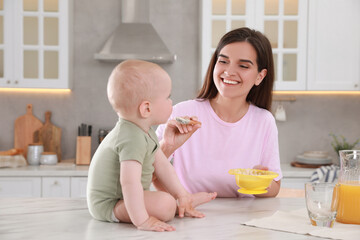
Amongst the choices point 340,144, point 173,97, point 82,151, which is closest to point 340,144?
point 340,144

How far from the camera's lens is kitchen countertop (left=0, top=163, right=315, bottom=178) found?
3.43 metres

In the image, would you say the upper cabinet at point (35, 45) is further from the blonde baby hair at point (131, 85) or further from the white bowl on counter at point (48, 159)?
the blonde baby hair at point (131, 85)

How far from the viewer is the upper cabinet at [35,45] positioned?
371cm

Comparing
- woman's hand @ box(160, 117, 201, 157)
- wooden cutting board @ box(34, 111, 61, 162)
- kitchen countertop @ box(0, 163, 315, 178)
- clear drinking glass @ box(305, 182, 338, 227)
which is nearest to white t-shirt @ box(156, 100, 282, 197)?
woman's hand @ box(160, 117, 201, 157)

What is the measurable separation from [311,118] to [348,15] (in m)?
0.95

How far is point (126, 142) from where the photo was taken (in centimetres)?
109

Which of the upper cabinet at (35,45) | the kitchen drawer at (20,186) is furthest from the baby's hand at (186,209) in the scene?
the upper cabinet at (35,45)

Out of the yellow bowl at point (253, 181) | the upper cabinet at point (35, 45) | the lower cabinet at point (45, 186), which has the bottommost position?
the lower cabinet at point (45, 186)

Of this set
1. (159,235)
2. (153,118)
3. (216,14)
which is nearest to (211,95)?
(153,118)

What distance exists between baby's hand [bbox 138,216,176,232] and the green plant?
10.2 feet

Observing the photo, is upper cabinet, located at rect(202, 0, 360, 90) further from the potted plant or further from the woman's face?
the woman's face

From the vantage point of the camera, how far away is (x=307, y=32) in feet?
12.3

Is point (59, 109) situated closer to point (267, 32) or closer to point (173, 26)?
point (173, 26)

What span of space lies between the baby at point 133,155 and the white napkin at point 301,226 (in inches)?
9.5
